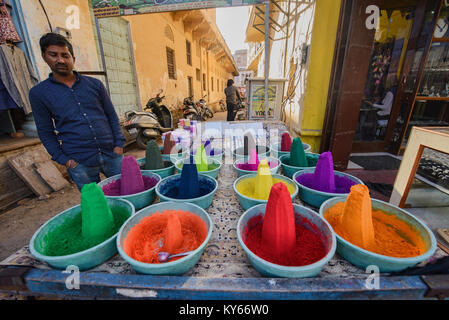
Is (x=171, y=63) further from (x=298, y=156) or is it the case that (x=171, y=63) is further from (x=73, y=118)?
(x=298, y=156)

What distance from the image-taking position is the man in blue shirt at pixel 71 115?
139cm

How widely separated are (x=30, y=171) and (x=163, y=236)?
339 centimetres

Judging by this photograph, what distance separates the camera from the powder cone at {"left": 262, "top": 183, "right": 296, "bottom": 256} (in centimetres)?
71

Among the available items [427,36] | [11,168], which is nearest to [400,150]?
[427,36]

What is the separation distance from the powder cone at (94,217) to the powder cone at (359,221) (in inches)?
38.9

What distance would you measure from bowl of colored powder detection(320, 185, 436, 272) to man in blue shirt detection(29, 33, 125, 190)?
1.77 m

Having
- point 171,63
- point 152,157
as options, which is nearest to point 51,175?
point 152,157

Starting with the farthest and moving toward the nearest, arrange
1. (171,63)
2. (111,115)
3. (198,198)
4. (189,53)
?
1. (189,53)
2. (171,63)
3. (111,115)
4. (198,198)

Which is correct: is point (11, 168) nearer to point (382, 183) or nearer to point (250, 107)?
point (250, 107)

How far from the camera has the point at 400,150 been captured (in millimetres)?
3588

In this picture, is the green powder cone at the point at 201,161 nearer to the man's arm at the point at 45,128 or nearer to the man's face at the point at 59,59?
the man's arm at the point at 45,128

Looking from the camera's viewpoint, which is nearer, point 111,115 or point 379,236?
point 379,236

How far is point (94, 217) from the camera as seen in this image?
77 cm

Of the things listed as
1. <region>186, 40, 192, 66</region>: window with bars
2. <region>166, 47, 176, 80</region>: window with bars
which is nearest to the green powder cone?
<region>166, 47, 176, 80</region>: window with bars
